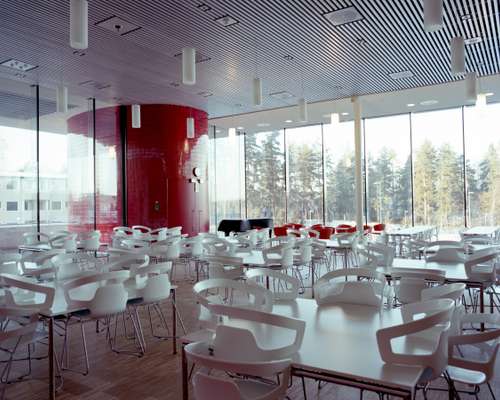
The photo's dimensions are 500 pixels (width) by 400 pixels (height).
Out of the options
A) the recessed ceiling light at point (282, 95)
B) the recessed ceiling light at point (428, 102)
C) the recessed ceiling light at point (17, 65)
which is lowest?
the recessed ceiling light at point (282, 95)

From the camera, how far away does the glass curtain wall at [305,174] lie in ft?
54.3

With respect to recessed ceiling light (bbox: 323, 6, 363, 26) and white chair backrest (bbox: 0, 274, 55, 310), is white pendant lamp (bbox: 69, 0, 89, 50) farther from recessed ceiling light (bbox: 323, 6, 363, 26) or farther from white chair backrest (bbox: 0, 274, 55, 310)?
recessed ceiling light (bbox: 323, 6, 363, 26)

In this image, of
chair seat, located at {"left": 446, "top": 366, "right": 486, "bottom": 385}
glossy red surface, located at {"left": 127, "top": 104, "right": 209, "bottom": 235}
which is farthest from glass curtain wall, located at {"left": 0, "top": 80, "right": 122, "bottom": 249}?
chair seat, located at {"left": 446, "top": 366, "right": 486, "bottom": 385}

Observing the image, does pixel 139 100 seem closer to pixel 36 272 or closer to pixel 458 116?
pixel 36 272

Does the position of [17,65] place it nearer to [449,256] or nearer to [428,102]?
[449,256]

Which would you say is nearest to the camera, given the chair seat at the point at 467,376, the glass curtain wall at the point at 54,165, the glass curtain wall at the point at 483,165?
the chair seat at the point at 467,376

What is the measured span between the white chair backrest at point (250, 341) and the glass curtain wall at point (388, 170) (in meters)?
13.6

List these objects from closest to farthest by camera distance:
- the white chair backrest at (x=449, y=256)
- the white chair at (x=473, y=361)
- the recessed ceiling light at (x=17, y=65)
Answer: the white chair at (x=473, y=361), the white chair backrest at (x=449, y=256), the recessed ceiling light at (x=17, y=65)

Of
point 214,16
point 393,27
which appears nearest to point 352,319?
point 214,16

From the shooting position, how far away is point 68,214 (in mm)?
12406

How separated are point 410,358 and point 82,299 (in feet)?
9.69

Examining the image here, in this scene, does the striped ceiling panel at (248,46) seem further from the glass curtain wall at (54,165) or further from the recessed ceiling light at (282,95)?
the glass curtain wall at (54,165)

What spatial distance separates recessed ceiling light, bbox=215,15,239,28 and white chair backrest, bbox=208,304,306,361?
557 cm

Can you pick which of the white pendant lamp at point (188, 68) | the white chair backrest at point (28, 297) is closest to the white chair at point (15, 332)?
the white chair backrest at point (28, 297)
